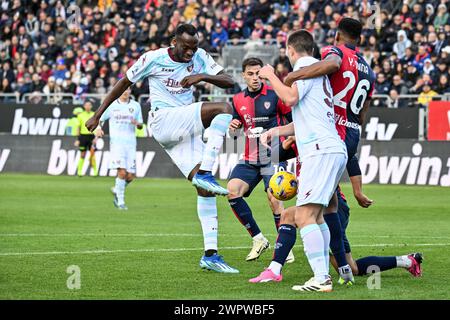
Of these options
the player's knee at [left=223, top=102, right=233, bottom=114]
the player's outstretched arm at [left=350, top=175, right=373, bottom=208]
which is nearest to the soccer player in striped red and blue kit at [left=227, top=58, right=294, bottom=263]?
the player's knee at [left=223, top=102, right=233, bottom=114]

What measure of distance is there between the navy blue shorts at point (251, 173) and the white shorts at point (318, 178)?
390 cm

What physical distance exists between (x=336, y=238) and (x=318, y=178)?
3.83ft

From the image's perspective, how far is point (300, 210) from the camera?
965 cm

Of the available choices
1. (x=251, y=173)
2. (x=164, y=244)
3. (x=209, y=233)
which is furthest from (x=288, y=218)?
(x=164, y=244)

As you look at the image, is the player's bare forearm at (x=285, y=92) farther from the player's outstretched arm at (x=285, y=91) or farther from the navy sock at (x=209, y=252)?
the navy sock at (x=209, y=252)

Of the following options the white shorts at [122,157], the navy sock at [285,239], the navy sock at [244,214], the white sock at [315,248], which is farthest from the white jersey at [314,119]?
the white shorts at [122,157]

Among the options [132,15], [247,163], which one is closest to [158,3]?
[132,15]

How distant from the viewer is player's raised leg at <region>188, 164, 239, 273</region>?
37.6ft

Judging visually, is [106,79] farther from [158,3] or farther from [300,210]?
[300,210]

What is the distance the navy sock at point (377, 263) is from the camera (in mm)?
10883

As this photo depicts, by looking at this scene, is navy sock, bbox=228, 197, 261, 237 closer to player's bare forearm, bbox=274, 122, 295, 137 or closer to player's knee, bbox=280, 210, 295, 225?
player's knee, bbox=280, 210, 295, 225

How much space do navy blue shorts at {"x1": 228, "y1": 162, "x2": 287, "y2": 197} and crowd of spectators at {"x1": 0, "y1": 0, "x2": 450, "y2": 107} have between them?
16243 millimetres

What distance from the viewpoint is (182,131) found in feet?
39.1

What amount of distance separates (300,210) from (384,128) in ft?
65.8
